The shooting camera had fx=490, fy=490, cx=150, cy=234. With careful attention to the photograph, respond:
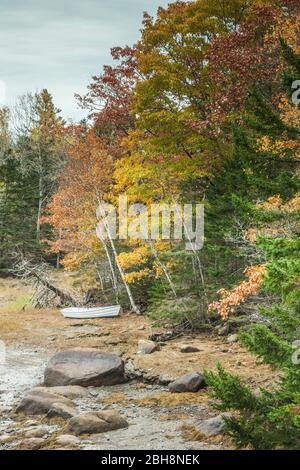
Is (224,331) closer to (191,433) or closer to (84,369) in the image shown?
(84,369)

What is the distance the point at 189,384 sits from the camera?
12266 mm

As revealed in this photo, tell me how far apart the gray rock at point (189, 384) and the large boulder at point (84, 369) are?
6.78 feet

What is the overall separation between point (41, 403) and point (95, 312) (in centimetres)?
1238

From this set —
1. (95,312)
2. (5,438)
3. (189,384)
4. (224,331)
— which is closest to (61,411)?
(5,438)

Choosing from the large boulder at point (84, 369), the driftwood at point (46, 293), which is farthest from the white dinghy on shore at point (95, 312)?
the large boulder at point (84, 369)

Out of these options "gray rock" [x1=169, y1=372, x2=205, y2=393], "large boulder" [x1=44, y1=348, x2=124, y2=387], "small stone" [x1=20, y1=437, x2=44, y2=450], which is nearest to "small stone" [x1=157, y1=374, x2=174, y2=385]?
"gray rock" [x1=169, y1=372, x2=205, y2=393]

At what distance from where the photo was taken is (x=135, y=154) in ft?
70.0

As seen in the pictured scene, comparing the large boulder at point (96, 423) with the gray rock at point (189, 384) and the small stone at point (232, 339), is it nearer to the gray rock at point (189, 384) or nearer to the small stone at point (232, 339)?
the gray rock at point (189, 384)

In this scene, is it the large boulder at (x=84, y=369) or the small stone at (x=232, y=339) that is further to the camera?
the small stone at (x=232, y=339)

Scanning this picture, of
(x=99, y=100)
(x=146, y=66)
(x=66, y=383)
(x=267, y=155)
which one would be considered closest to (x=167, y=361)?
(x=66, y=383)

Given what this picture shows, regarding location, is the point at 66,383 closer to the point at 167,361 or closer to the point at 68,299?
the point at 167,361

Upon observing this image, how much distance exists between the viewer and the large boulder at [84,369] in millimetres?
13430

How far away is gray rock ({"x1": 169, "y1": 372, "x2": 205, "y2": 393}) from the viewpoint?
12227mm

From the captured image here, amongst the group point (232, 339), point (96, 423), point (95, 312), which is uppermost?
point (232, 339)
